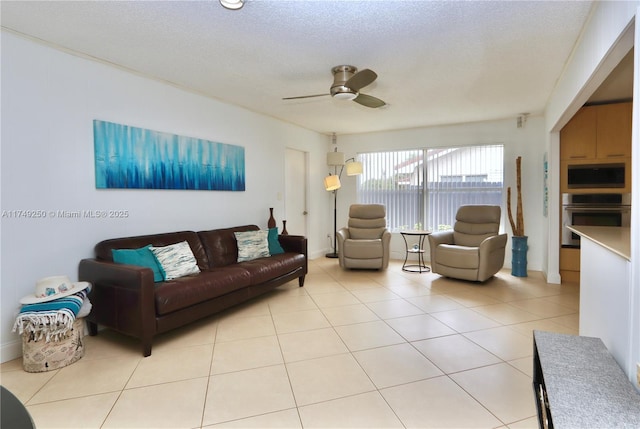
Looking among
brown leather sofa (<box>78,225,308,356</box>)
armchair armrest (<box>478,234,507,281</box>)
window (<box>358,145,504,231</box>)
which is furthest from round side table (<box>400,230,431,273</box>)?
brown leather sofa (<box>78,225,308,356</box>)

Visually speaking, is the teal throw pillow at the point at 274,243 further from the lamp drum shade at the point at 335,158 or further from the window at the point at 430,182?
the window at the point at 430,182

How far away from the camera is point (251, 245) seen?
157 inches

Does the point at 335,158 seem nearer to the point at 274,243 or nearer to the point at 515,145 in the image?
the point at 274,243

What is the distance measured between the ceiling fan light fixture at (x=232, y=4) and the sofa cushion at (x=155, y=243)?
7.03 feet

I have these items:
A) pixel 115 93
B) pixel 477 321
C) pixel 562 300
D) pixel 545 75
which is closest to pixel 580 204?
pixel 562 300

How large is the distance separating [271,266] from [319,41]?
229 cm

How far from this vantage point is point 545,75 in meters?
3.36

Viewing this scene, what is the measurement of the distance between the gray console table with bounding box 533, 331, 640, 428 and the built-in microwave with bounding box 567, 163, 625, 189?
3488mm

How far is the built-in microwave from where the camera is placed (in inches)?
160

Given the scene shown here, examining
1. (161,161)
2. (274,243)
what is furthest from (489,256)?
(161,161)

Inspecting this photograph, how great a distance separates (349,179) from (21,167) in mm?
5080

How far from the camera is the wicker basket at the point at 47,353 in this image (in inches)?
88.4

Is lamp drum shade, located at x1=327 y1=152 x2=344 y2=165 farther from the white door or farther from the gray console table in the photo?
the gray console table

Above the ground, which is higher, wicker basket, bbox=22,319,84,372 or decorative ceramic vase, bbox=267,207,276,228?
decorative ceramic vase, bbox=267,207,276,228
